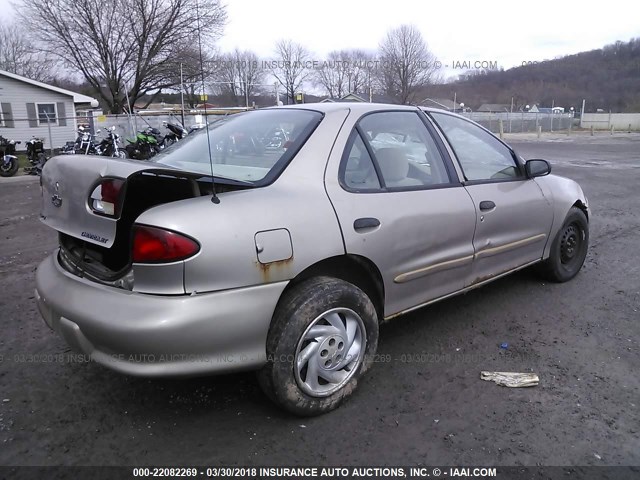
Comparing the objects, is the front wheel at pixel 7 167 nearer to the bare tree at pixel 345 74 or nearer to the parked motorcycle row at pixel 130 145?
the parked motorcycle row at pixel 130 145

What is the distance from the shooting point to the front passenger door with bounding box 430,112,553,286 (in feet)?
Answer: 11.4

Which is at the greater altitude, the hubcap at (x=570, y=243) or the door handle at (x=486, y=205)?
the door handle at (x=486, y=205)

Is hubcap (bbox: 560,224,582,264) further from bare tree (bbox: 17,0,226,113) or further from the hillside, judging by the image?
the hillside

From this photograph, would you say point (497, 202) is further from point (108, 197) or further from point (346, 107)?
point (108, 197)

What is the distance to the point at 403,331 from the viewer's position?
363 cm


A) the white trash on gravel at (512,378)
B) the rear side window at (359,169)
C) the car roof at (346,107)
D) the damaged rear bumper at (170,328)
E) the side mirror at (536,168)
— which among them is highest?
the car roof at (346,107)

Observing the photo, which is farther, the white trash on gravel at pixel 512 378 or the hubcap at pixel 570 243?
the hubcap at pixel 570 243

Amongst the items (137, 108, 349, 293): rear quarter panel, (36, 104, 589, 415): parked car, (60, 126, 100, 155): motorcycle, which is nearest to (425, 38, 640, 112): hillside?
(60, 126, 100, 155): motorcycle

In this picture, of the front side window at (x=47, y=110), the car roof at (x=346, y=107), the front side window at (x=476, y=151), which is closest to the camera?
the car roof at (x=346, y=107)

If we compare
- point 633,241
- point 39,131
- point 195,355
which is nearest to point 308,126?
point 195,355

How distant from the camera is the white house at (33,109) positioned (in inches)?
925

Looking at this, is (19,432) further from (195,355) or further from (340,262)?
(340,262)

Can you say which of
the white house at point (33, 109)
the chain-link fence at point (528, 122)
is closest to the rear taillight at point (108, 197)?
the white house at point (33, 109)

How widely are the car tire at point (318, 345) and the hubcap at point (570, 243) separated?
8.54ft
